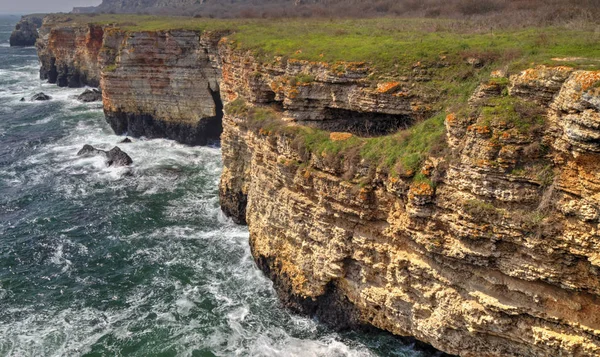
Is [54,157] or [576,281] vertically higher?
[576,281]

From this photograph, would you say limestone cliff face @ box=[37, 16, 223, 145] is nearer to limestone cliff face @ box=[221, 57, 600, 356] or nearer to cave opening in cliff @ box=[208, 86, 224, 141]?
cave opening in cliff @ box=[208, 86, 224, 141]

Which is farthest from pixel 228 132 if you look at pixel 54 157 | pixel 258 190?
pixel 54 157

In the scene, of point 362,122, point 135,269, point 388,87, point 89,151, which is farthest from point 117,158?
point 388,87

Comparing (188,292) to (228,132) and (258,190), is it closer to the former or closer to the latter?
(258,190)

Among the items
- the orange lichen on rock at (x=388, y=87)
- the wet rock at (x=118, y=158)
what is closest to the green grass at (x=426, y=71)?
the orange lichen on rock at (x=388, y=87)

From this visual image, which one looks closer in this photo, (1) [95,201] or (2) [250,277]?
(2) [250,277]

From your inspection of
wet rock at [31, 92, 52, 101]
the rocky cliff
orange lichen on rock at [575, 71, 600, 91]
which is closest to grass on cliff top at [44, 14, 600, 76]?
orange lichen on rock at [575, 71, 600, 91]

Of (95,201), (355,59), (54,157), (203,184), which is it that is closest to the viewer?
(355,59)
